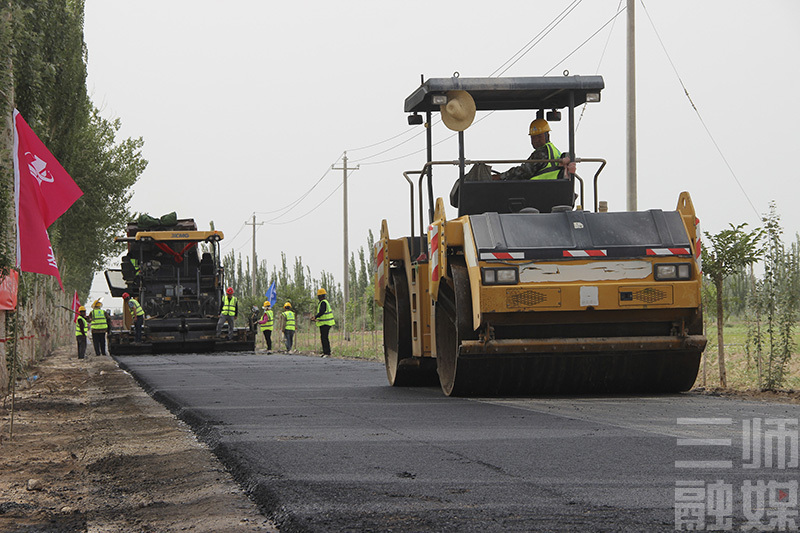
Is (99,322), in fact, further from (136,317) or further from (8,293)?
(8,293)

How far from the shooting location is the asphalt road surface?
12.2 ft

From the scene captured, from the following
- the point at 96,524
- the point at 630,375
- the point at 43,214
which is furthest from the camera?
the point at 43,214

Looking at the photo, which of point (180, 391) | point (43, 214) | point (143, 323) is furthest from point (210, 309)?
point (43, 214)

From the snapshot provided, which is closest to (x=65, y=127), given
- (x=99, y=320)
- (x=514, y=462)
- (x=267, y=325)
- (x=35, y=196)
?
(x=99, y=320)

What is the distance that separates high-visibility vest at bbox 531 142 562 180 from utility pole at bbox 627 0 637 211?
251 inches

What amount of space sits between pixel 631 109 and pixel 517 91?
23.3 ft

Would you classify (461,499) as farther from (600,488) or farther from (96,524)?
(96,524)

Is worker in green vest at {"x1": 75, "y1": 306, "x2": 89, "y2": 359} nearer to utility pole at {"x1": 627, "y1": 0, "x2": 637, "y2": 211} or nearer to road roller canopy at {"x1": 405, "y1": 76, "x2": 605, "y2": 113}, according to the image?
utility pole at {"x1": 627, "y1": 0, "x2": 637, "y2": 211}

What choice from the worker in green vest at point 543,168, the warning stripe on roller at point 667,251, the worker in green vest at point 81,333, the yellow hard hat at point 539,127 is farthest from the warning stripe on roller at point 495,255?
the worker in green vest at point 81,333

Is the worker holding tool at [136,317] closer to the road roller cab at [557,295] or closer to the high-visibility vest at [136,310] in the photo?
the high-visibility vest at [136,310]

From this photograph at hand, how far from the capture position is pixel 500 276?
7902 mm

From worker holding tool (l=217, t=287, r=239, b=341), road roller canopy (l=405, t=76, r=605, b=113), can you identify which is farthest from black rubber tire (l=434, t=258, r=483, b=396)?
worker holding tool (l=217, t=287, r=239, b=341)

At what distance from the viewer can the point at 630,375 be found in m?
8.45

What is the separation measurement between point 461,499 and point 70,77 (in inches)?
1024
